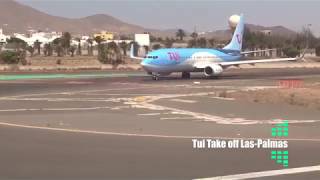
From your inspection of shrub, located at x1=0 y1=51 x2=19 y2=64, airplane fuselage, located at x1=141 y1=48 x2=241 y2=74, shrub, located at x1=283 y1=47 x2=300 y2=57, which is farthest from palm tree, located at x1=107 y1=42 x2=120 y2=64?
airplane fuselage, located at x1=141 y1=48 x2=241 y2=74

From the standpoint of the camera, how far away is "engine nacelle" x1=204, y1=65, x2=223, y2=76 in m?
51.3

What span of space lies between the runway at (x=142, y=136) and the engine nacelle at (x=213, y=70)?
24.9 m

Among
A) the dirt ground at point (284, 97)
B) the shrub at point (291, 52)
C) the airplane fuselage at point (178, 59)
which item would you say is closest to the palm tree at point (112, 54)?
the shrub at point (291, 52)

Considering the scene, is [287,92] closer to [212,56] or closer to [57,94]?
[57,94]

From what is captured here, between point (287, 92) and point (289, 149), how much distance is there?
692 inches

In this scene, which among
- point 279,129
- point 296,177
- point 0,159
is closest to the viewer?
point 296,177

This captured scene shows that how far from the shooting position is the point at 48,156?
11664 millimetres

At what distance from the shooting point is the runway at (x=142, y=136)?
1034cm

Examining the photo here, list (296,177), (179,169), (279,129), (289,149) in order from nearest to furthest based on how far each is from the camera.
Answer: (296,177)
(179,169)
(289,149)
(279,129)

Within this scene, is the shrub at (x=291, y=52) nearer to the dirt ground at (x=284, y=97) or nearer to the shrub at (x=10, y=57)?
the shrub at (x=10, y=57)

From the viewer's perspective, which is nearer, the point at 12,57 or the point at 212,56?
the point at 212,56

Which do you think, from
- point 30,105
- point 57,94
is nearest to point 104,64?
point 57,94

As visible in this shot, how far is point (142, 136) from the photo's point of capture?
1473 centimetres

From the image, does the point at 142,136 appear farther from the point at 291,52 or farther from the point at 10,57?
the point at 291,52
